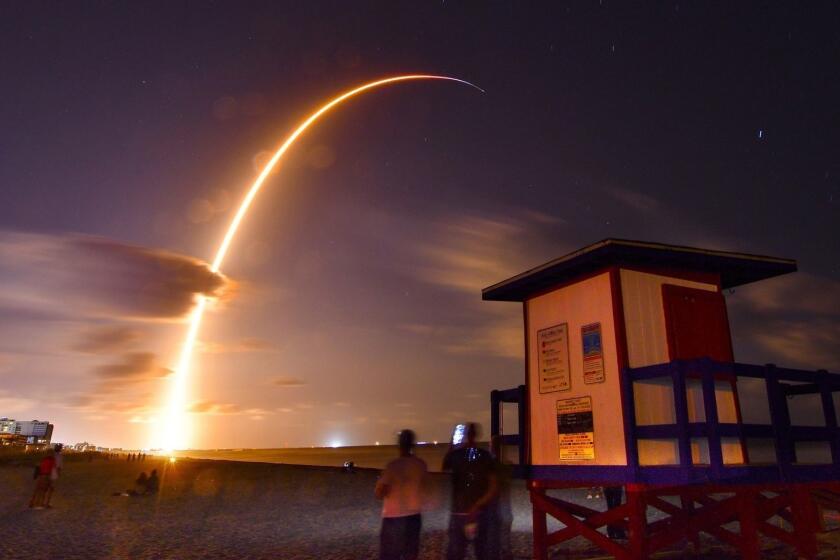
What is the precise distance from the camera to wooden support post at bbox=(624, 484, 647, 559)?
8672mm

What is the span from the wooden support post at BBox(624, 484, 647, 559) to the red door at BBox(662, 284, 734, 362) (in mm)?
2194

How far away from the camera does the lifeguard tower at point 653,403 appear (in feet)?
27.7

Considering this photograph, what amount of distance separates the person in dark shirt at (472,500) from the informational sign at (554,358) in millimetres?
2536

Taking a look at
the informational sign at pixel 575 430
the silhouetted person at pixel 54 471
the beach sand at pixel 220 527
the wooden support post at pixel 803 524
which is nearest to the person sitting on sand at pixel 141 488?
the beach sand at pixel 220 527

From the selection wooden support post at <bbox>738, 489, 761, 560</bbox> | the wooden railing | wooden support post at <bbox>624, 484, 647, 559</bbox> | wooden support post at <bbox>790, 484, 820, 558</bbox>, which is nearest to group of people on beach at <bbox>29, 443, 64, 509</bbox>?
wooden support post at <bbox>624, 484, 647, 559</bbox>

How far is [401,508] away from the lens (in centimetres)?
711

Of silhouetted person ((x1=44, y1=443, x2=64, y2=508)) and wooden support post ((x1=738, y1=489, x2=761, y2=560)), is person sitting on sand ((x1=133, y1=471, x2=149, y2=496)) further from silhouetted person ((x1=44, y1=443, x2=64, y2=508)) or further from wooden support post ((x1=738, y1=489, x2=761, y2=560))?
wooden support post ((x1=738, y1=489, x2=761, y2=560))

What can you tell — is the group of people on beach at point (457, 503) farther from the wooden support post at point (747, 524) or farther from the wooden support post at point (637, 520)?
the wooden support post at point (747, 524)

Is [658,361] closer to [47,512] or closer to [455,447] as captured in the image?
[455,447]

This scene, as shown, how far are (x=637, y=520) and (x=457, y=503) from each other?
272 cm

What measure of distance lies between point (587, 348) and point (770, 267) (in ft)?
12.5

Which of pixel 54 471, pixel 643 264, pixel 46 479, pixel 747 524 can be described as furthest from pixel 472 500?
pixel 46 479

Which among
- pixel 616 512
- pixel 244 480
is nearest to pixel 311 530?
pixel 616 512

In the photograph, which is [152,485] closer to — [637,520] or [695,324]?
[637,520]
